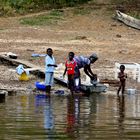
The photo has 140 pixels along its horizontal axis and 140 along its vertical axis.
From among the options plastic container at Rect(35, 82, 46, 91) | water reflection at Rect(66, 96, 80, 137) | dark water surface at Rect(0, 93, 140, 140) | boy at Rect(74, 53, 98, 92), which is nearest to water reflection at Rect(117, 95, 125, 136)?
dark water surface at Rect(0, 93, 140, 140)

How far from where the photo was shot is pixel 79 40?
32125 millimetres

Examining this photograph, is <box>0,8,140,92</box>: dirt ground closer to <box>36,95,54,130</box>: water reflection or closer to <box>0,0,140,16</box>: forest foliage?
<box>0,0,140,16</box>: forest foliage

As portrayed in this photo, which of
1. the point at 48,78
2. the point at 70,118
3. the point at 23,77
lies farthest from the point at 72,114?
the point at 23,77

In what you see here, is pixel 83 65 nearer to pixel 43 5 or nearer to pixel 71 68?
pixel 71 68

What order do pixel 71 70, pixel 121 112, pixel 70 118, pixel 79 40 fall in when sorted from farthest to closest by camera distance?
1. pixel 79 40
2. pixel 71 70
3. pixel 121 112
4. pixel 70 118

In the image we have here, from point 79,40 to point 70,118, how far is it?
18364 mm

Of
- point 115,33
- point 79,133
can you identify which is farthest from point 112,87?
point 115,33

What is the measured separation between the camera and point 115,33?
115 ft

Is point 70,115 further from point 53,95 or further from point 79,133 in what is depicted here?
point 53,95

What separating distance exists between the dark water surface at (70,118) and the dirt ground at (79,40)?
3.58 m

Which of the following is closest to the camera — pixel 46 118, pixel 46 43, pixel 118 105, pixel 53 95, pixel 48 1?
pixel 46 118

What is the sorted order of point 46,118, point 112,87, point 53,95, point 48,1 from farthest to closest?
1. point 48,1
2. point 112,87
3. point 53,95
4. point 46,118

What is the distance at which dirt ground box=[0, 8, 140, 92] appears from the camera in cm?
2648

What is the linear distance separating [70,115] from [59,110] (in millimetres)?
1075
